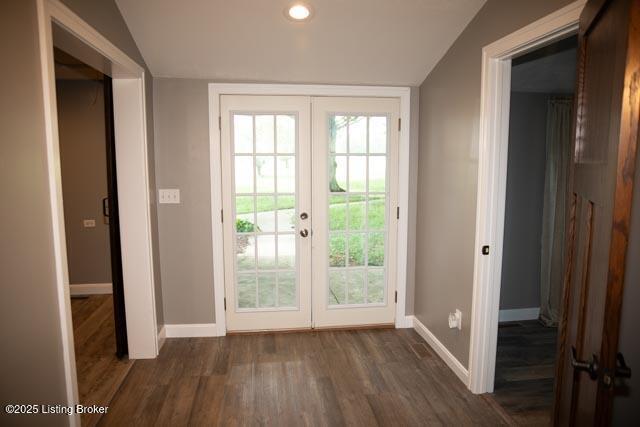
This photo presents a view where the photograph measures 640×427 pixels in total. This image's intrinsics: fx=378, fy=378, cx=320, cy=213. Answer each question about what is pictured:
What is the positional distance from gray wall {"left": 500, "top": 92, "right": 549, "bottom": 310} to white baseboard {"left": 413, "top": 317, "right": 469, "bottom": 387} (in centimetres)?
97

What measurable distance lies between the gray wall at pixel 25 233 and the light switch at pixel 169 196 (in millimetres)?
1530

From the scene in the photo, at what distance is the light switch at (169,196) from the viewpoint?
3.07 meters

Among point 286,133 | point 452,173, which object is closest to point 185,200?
point 286,133

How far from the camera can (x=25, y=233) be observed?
1.49 m

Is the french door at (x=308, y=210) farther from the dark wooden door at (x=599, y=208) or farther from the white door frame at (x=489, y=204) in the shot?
the dark wooden door at (x=599, y=208)

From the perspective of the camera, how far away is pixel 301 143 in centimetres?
317

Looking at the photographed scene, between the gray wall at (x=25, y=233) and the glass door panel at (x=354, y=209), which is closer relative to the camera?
the gray wall at (x=25, y=233)

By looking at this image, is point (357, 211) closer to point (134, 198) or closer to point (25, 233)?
point (134, 198)

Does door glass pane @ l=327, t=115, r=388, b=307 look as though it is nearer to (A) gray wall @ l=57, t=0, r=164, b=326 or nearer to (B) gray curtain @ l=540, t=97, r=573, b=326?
(A) gray wall @ l=57, t=0, r=164, b=326

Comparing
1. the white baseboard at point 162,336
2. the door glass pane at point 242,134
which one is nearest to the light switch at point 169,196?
the door glass pane at point 242,134

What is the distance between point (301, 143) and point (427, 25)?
128cm

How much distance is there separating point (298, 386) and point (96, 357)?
1619mm

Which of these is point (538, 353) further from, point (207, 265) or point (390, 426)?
point (207, 265)

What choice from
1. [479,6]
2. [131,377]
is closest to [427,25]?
[479,6]
